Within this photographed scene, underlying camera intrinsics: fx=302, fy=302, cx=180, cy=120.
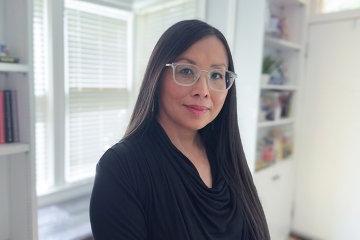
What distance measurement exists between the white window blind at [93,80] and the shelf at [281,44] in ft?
4.00

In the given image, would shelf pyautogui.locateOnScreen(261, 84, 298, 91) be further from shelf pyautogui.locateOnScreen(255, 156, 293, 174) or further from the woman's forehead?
the woman's forehead

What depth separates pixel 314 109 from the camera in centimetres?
268

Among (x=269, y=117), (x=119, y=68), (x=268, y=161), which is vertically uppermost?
(x=119, y=68)

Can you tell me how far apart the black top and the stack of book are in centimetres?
88

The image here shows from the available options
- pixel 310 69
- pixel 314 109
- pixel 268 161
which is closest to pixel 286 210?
pixel 268 161

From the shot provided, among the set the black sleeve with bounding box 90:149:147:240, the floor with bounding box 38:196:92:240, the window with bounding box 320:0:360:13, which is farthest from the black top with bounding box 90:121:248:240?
the window with bounding box 320:0:360:13

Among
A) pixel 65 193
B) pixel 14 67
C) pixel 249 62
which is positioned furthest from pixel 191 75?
pixel 65 193

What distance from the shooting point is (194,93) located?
2.81ft

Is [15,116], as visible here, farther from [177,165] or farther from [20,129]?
[177,165]

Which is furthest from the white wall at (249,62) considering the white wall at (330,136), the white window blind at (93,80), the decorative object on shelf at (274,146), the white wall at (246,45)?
the white window blind at (93,80)

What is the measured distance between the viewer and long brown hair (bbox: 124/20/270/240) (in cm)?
85

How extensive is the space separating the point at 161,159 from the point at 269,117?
173 centimetres

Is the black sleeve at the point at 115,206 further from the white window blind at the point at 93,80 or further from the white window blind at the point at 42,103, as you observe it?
the white window blind at the point at 93,80

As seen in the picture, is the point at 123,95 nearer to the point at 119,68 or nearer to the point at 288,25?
the point at 119,68
